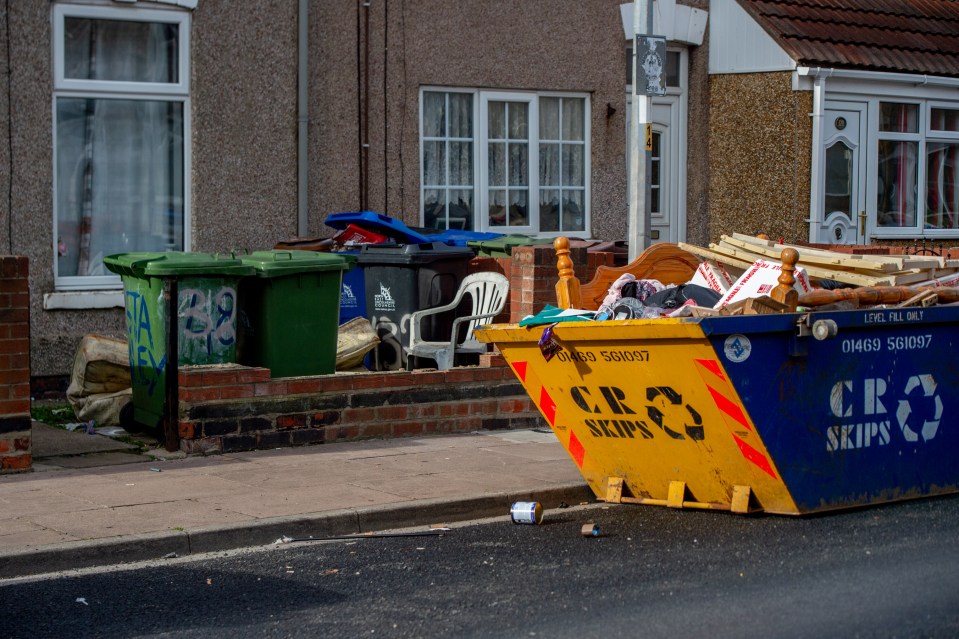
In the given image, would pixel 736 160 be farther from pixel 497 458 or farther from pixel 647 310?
pixel 647 310

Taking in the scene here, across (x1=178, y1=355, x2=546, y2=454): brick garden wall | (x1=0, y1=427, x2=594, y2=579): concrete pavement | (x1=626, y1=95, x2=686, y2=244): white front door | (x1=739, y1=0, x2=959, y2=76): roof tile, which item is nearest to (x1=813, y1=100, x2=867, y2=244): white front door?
(x1=739, y1=0, x2=959, y2=76): roof tile

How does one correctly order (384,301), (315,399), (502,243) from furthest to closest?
1. (502,243)
2. (384,301)
3. (315,399)

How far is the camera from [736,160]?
1527 centimetres

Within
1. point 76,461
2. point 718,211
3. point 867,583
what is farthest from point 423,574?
point 718,211

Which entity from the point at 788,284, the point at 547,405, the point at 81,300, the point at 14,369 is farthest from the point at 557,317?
the point at 81,300

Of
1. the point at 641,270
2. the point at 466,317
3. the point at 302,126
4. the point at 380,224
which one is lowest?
the point at 466,317

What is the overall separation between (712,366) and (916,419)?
1.53m

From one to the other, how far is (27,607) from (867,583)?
3698 millimetres

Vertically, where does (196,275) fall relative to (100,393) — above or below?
above

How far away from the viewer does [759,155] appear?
50.1ft

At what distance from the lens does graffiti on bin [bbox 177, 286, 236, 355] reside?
9.17m

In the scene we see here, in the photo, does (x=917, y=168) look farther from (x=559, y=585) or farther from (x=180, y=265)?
(x=559, y=585)

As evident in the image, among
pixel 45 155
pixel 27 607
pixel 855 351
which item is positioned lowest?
pixel 27 607

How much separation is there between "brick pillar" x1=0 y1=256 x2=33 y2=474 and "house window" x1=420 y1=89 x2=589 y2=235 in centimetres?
568
